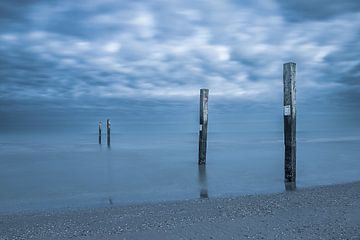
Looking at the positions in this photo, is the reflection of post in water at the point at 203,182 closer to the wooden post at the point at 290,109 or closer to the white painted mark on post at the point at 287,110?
the wooden post at the point at 290,109

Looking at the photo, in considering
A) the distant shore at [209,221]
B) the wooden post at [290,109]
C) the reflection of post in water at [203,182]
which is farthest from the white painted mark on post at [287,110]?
the distant shore at [209,221]

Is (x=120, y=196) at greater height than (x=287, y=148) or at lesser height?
lesser

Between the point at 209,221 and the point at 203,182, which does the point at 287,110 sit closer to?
the point at 203,182

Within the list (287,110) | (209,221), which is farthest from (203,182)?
(209,221)

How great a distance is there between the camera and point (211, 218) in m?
4.61

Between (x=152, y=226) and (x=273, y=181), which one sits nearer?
(x=152, y=226)

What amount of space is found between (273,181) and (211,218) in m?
5.77

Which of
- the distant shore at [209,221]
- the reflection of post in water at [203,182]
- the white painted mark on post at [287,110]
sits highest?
the white painted mark on post at [287,110]

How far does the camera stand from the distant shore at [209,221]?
3859 millimetres

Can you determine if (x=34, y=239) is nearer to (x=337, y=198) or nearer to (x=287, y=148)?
(x=337, y=198)

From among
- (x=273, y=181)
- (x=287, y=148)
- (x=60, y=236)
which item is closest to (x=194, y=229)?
(x=60, y=236)

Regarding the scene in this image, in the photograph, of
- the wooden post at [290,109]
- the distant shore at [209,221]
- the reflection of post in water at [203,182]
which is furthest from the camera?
the wooden post at [290,109]

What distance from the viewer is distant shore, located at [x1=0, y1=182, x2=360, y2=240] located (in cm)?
386

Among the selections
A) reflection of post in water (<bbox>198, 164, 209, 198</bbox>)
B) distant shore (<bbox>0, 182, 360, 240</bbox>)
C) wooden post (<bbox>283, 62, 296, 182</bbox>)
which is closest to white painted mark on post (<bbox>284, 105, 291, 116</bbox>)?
wooden post (<bbox>283, 62, 296, 182</bbox>)
